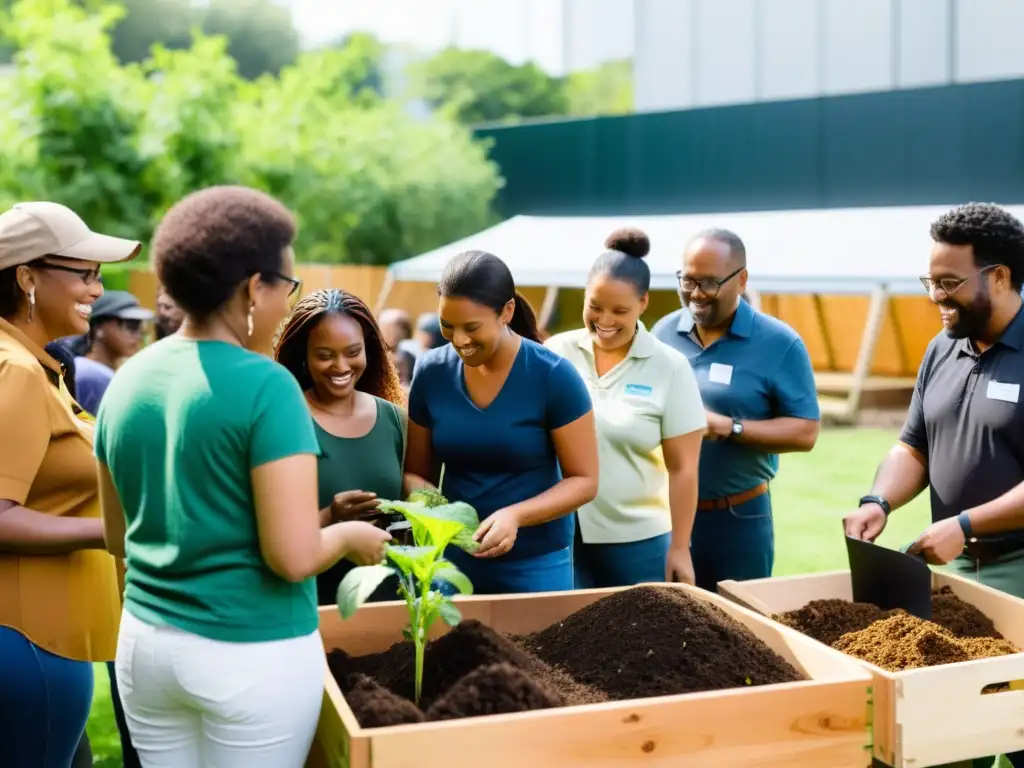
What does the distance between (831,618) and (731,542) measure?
95 centimetres

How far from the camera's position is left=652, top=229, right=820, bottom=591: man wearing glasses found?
3.68m

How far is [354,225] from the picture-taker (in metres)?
25.6

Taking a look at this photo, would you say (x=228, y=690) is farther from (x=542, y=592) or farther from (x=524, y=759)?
(x=542, y=592)

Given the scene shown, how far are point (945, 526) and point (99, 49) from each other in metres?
19.6

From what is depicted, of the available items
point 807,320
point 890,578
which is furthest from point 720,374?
point 807,320

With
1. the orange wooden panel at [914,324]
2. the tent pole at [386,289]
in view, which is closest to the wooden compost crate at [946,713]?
the orange wooden panel at [914,324]

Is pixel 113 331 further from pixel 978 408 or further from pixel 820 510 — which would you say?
pixel 820 510

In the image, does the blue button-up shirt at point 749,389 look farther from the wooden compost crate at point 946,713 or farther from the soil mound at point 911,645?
the wooden compost crate at point 946,713

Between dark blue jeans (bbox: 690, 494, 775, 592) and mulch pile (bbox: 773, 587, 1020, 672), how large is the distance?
0.82 meters

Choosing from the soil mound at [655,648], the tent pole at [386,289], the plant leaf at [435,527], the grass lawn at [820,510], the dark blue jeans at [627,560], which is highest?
the plant leaf at [435,527]

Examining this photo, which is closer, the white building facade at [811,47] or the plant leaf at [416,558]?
the plant leaf at [416,558]

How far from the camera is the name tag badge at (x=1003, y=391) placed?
2819 millimetres

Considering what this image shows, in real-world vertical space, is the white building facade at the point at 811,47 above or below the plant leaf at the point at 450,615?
above

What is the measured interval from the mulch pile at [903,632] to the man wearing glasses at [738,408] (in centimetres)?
83
